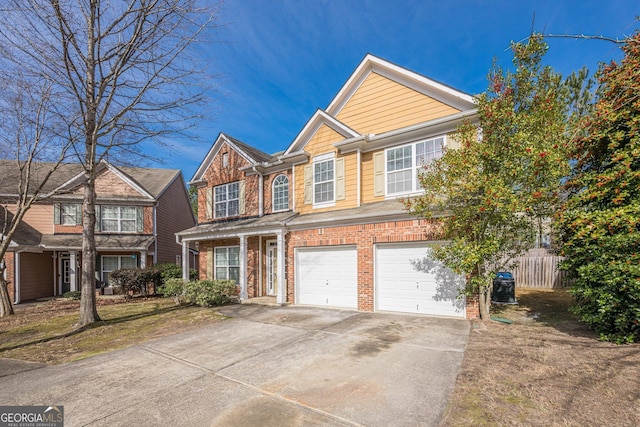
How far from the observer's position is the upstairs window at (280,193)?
1367 centimetres

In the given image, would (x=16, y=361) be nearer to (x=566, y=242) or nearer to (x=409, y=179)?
(x=409, y=179)

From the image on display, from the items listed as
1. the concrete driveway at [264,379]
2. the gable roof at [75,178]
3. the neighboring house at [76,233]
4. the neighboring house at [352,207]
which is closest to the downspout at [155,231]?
the neighboring house at [76,233]

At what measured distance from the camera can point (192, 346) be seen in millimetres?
6879

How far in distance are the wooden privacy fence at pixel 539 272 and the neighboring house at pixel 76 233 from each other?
72.6ft

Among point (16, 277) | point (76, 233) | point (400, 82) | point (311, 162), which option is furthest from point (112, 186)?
point (400, 82)

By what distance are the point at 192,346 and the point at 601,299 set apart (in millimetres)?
8795

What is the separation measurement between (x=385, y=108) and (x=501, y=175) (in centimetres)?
612

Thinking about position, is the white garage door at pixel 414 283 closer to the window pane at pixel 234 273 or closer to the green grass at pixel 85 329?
the green grass at pixel 85 329

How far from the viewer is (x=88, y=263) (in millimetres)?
9367

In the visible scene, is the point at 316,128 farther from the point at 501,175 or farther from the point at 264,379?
the point at 264,379

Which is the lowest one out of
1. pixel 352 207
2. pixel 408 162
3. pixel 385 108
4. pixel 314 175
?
pixel 352 207

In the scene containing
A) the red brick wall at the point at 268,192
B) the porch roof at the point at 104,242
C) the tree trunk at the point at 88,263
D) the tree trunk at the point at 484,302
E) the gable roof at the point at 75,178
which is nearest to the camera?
the tree trunk at the point at 484,302

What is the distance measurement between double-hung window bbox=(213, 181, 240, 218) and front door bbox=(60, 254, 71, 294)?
1161cm

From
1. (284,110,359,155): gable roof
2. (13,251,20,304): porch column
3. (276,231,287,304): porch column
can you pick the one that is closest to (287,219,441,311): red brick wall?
(276,231,287,304): porch column
